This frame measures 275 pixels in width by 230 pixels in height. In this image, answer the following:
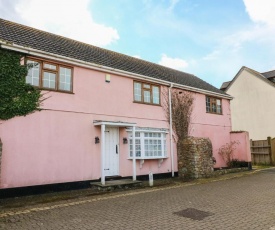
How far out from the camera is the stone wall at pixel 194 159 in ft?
42.8

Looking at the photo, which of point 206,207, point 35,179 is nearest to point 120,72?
point 35,179

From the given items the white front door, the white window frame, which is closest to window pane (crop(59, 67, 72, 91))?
the white front door

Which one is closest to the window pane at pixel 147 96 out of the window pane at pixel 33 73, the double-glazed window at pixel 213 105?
the double-glazed window at pixel 213 105

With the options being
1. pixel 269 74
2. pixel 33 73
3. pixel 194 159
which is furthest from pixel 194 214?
pixel 269 74

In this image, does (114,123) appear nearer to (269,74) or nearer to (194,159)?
(194,159)

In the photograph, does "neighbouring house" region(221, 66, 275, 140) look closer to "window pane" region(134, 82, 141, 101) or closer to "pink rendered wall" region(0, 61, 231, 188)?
"pink rendered wall" region(0, 61, 231, 188)

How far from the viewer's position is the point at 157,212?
6.43 meters

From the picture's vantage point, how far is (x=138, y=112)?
512 inches

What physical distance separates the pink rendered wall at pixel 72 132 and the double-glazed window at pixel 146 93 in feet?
1.21

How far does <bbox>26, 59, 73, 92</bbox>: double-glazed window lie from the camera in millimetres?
9727

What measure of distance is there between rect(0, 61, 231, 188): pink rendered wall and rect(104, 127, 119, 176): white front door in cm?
28

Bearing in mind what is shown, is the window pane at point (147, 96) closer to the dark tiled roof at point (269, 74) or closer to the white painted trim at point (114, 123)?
the white painted trim at point (114, 123)

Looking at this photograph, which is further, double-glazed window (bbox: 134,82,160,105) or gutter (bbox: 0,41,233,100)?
double-glazed window (bbox: 134,82,160,105)

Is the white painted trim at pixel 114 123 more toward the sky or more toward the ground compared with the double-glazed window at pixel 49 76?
more toward the ground
